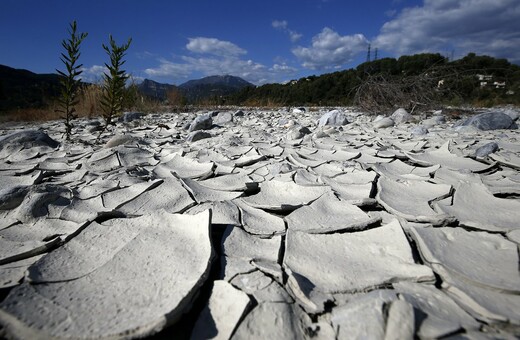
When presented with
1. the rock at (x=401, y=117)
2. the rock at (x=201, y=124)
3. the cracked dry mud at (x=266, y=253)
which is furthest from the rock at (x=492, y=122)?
the rock at (x=201, y=124)

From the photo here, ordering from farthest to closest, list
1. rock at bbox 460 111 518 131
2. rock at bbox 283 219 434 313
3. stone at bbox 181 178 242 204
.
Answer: rock at bbox 460 111 518 131, stone at bbox 181 178 242 204, rock at bbox 283 219 434 313

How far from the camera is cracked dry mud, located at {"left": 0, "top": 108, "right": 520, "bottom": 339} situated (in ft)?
1.97

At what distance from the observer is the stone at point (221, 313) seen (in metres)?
0.61

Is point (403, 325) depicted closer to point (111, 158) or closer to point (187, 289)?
point (187, 289)

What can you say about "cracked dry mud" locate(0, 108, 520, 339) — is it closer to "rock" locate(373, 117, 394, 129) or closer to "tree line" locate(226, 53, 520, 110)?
"rock" locate(373, 117, 394, 129)

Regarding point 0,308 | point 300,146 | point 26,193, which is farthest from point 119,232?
point 300,146

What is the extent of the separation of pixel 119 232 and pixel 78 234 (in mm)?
132

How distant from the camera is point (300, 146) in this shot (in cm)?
246

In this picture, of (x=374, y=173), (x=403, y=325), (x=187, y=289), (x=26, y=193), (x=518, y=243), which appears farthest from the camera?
(x=374, y=173)

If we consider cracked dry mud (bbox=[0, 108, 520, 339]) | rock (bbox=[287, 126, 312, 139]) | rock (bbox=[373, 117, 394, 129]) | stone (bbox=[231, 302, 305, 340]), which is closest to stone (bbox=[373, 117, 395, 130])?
rock (bbox=[373, 117, 394, 129])

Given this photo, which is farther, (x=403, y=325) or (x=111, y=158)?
(x=111, y=158)

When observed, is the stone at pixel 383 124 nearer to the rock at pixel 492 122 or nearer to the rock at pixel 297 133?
the rock at pixel 492 122

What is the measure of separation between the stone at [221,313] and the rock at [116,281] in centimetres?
5

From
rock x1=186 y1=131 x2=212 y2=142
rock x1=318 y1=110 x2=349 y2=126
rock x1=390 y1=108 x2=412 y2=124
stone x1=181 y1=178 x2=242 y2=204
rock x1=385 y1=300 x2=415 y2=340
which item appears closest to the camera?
rock x1=385 y1=300 x2=415 y2=340
